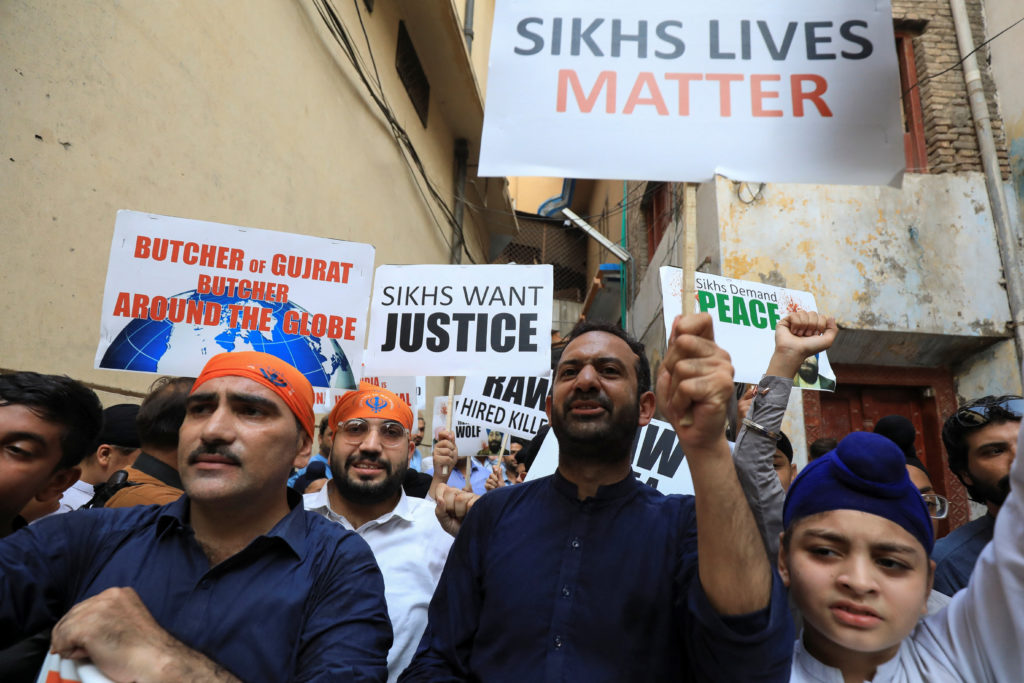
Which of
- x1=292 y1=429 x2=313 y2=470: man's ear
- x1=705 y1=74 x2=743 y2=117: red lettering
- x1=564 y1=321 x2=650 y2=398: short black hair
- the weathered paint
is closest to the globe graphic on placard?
x1=292 y1=429 x2=313 y2=470: man's ear

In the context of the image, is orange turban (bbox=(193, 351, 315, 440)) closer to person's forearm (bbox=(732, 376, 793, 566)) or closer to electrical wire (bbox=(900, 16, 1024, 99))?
person's forearm (bbox=(732, 376, 793, 566))

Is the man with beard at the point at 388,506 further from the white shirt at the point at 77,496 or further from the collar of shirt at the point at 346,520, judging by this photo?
the white shirt at the point at 77,496

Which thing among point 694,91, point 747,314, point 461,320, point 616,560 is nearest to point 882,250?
point 747,314

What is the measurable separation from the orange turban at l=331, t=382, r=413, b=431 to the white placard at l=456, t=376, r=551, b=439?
1.33 metres

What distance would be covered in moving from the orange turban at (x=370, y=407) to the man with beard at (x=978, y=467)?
94.7 inches

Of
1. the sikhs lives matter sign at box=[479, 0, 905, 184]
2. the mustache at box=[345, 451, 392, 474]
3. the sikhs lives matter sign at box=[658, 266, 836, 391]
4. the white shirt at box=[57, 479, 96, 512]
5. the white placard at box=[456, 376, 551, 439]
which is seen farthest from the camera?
the white placard at box=[456, 376, 551, 439]

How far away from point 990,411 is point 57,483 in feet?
10.9

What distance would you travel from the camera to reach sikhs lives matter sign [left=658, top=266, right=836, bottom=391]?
188 inches

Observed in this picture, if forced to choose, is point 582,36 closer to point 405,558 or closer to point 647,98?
point 647,98

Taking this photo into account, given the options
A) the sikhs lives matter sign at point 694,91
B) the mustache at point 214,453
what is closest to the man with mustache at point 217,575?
the mustache at point 214,453

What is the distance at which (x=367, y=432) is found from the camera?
3432 mm

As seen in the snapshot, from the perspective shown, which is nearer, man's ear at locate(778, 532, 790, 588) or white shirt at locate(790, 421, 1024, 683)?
white shirt at locate(790, 421, 1024, 683)

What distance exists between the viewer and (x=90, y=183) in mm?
3930

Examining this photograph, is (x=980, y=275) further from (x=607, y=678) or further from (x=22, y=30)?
(x=22, y=30)
